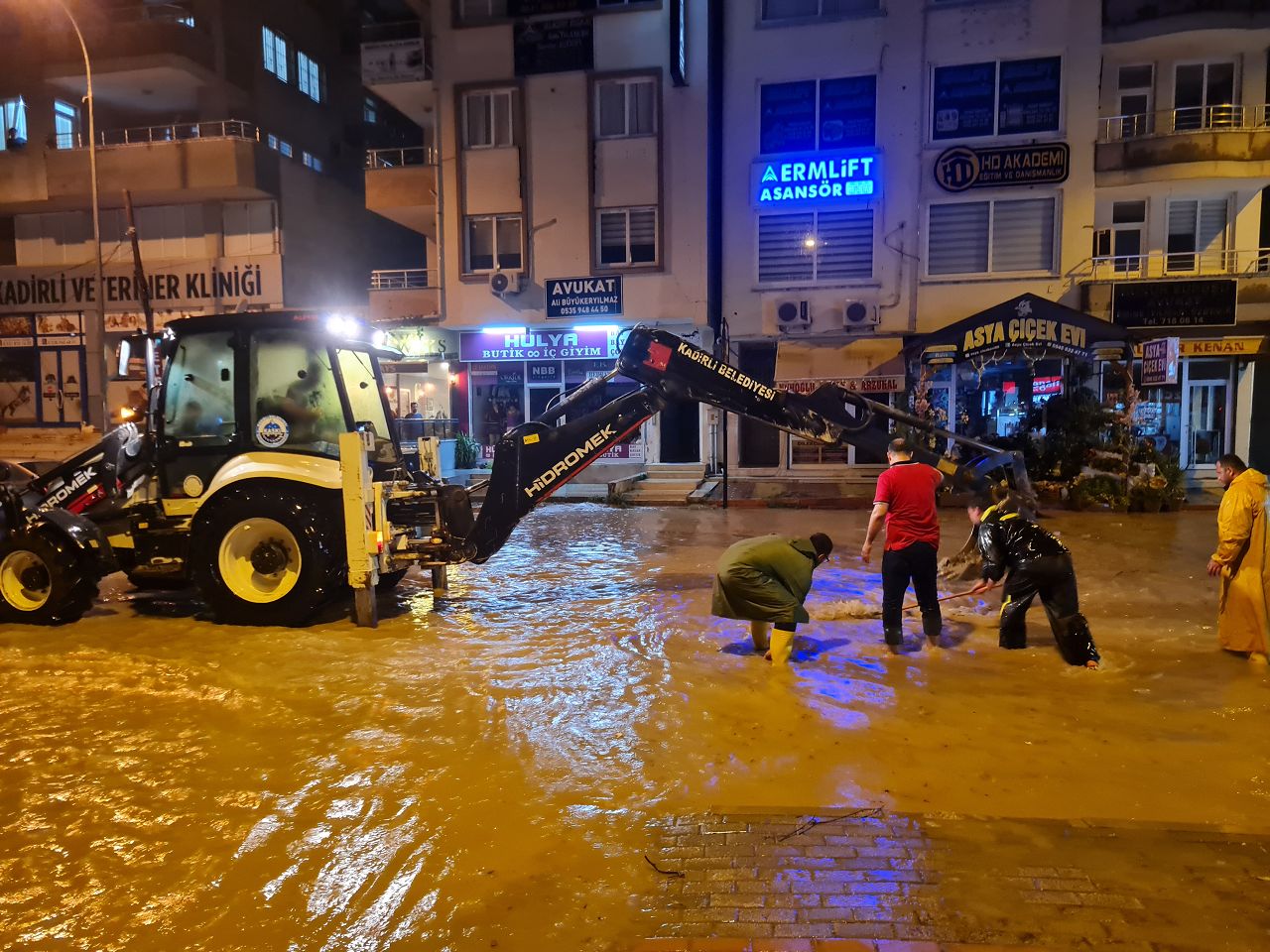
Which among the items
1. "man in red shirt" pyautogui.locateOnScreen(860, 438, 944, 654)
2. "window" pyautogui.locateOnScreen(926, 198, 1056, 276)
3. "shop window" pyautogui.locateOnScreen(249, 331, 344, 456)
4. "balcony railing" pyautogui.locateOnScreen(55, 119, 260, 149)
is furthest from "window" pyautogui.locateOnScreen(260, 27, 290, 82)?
"man in red shirt" pyautogui.locateOnScreen(860, 438, 944, 654)

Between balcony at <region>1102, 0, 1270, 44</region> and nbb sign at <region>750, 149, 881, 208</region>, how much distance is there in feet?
20.0

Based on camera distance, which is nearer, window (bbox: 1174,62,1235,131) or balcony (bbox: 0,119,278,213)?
window (bbox: 1174,62,1235,131)

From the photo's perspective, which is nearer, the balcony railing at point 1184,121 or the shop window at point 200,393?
the shop window at point 200,393

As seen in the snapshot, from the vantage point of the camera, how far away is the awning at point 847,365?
19.7 meters

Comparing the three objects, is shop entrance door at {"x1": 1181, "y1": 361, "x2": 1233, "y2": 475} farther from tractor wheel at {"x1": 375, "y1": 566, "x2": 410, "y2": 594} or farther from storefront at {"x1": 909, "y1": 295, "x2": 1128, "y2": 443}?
tractor wheel at {"x1": 375, "y1": 566, "x2": 410, "y2": 594}

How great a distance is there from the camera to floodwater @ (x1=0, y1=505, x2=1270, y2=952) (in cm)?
342

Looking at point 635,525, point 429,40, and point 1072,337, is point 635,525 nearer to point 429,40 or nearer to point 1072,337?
point 1072,337

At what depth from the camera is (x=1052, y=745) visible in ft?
15.7

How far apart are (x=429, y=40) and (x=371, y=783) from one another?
22.2m

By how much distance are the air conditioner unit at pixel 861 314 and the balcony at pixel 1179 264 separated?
4.92m

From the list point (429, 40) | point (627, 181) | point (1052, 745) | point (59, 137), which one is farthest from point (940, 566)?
point (59, 137)

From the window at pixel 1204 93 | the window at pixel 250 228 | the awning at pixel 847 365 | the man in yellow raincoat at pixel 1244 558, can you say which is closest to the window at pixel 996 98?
the window at pixel 1204 93

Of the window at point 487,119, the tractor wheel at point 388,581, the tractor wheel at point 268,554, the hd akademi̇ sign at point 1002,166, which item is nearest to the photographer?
the tractor wheel at point 268,554

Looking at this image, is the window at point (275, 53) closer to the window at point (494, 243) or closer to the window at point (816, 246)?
the window at point (494, 243)
